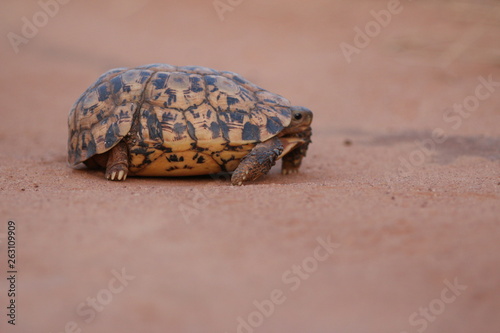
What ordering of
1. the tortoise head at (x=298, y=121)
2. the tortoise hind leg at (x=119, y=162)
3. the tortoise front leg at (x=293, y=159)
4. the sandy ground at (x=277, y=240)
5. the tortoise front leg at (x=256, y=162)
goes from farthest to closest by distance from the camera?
the tortoise front leg at (x=293, y=159) → the tortoise head at (x=298, y=121) → the tortoise hind leg at (x=119, y=162) → the tortoise front leg at (x=256, y=162) → the sandy ground at (x=277, y=240)

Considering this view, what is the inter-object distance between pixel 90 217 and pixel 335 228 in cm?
179

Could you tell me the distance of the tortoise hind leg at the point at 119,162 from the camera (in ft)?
18.8

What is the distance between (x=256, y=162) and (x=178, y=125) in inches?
35.9

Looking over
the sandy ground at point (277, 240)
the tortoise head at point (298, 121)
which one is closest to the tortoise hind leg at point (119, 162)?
the sandy ground at point (277, 240)

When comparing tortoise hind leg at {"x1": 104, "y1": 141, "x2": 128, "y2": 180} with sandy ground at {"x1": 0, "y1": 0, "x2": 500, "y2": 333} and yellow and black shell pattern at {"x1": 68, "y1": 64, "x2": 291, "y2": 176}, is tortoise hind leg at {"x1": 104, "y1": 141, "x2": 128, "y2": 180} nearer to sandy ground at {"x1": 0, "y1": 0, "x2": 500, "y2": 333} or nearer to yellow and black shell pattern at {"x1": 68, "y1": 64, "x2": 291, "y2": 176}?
yellow and black shell pattern at {"x1": 68, "y1": 64, "x2": 291, "y2": 176}

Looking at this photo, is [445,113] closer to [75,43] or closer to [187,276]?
[187,276]

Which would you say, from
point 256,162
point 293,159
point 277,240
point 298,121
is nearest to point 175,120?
point 256,162

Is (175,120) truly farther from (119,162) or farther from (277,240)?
(277,240)

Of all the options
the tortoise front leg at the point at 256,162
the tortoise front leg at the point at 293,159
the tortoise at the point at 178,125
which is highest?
the tortoise at the point at 178,125

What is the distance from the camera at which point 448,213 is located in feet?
13.2

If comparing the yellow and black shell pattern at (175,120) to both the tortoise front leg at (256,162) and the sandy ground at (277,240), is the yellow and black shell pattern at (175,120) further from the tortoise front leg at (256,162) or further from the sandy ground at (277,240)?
the sandy ground at (277,240)

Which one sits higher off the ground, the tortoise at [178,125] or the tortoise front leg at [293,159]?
the tortoise at [178,125]

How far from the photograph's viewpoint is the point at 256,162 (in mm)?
5629

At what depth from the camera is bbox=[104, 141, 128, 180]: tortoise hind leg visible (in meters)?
5.73
